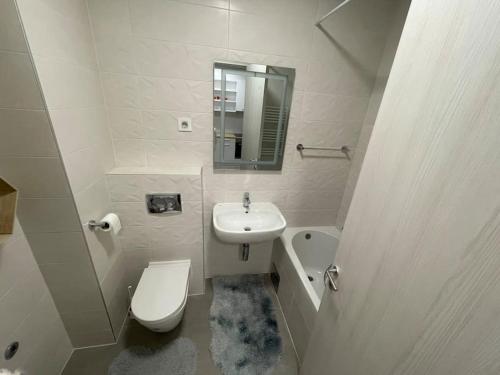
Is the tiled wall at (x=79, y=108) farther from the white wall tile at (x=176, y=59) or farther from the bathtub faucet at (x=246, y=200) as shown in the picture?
the bathtub faucet at (x=246, y=200)

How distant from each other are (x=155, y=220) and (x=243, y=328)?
40.7 inches

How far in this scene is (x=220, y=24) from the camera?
4.01 ft

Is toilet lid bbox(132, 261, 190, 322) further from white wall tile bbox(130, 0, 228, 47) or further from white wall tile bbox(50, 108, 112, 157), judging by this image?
white wall tile bbox(130, 0, 228, 47)

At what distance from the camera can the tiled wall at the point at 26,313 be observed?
884mm

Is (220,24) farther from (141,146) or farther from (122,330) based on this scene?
(122,330)

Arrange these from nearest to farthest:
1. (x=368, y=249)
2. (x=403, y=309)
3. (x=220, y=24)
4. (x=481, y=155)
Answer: (x=481, y=155) → (x=403, y=309) → (x=368, y=249) → (x=220, y=24)

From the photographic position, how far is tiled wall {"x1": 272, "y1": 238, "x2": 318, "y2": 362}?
1.26 metres

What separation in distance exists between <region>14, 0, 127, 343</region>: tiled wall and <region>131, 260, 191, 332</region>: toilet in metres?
0.22

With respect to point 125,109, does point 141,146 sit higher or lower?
lower

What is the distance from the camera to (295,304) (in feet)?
4.69

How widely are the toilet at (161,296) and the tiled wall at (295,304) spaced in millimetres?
758

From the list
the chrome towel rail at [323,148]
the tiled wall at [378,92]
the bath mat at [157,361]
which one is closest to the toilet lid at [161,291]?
the bath mat at [157,361]

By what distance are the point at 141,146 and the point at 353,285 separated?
1.45 m

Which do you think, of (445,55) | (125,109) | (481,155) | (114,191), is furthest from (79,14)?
(481,155)
